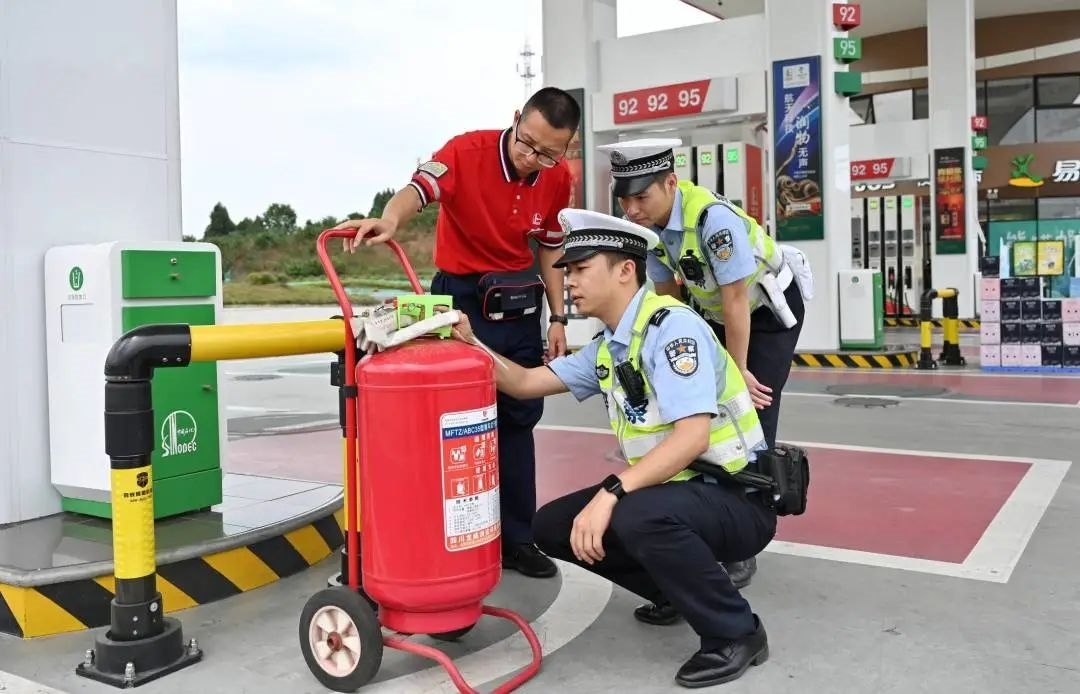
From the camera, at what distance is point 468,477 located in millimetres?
2432

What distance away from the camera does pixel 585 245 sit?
2.61 meters

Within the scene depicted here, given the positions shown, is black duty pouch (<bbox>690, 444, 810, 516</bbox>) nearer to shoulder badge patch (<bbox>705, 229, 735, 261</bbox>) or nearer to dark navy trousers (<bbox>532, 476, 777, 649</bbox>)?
dark navy trousers (<bbox>532, 476, 777, 649</bbox>)

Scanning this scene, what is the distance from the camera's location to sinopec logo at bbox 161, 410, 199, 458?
3494mm

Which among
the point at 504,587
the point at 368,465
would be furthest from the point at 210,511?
the point at 368,465

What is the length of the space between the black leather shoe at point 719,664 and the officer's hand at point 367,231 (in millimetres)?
1381

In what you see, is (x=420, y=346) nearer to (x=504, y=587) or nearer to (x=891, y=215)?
(x=504, y=587)

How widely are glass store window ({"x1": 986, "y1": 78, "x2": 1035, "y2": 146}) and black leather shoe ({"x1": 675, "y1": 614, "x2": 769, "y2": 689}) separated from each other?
23.6 meters

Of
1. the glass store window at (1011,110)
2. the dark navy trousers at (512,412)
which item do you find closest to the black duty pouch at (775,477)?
the dark navy trousers at (512,412)

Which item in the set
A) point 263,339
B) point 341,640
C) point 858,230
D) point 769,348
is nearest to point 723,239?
point 769,348

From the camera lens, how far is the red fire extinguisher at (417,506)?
2393 mm

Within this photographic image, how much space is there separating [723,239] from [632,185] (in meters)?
0.33

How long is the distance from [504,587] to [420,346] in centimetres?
120

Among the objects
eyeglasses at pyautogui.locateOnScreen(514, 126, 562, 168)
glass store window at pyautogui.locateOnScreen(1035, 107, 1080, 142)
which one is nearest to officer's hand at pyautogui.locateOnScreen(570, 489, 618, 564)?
eyeglasses at pyautogui.locateOnScreen(514, 126, 562, 168)

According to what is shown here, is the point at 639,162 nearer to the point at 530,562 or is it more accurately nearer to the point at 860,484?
the point at 530,562
